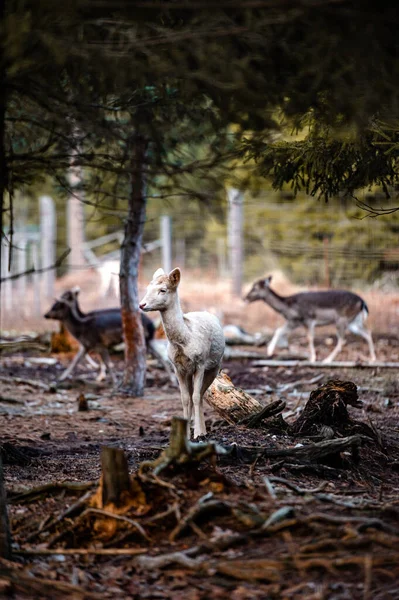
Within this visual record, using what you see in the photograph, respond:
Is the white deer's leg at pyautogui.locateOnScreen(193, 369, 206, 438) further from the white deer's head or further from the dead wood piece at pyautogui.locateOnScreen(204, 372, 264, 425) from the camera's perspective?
the white deer's head

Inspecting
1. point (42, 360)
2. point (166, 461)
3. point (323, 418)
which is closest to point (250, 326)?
point (42, 360)

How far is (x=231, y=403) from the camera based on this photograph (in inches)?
335

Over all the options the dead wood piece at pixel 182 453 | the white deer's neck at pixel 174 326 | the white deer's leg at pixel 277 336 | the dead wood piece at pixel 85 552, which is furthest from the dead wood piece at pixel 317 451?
the white deer's leg at pixel 277 336

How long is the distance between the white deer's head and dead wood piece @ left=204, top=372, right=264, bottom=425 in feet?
4.28

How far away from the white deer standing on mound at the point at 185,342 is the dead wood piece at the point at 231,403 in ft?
1.54

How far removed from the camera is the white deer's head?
779 centimetres

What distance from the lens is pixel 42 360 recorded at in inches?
651

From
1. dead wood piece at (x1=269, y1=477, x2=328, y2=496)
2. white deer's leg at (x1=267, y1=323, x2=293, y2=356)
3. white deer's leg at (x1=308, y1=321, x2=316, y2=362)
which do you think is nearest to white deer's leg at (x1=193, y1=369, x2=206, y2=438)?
dead wood piece at (x1=269, y1=477, x2=328, y2=496)

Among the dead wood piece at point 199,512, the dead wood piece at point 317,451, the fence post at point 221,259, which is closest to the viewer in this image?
the dead wood piece at point 199,512

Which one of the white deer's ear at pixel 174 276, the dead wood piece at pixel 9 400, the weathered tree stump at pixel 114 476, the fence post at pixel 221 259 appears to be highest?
the fence post at pixel 221 259

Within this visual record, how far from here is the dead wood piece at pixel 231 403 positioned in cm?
838

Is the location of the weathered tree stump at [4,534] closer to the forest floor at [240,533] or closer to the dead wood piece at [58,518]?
the forest floor at [240,533]

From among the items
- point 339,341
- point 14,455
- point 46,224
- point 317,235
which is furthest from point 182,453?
point 317,235

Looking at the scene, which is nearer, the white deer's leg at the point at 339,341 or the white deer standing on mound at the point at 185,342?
the white deer standing on mound at the point at 185,342
